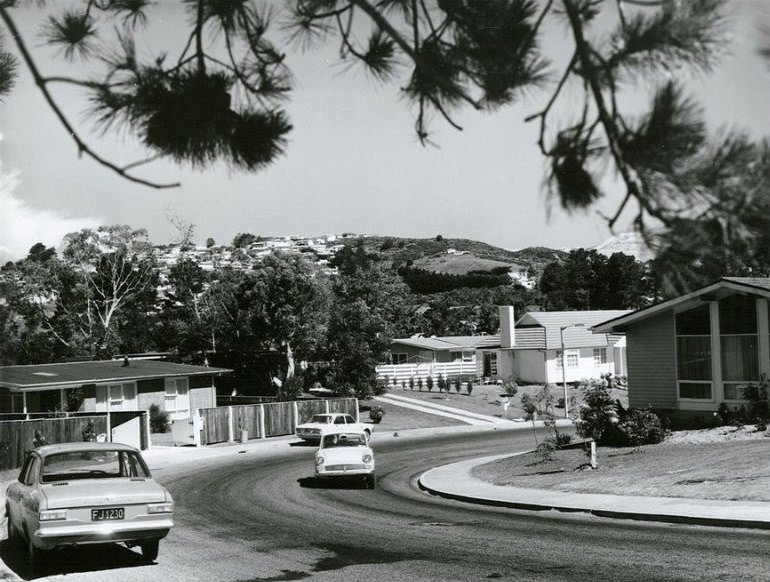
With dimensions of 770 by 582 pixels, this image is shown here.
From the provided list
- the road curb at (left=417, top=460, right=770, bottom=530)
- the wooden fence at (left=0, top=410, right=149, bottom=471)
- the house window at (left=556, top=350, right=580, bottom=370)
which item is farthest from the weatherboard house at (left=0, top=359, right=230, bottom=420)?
the house window at (left=556, top=350, right=580, bottom=370)

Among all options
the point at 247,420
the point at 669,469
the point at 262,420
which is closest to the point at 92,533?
the point at 669,469

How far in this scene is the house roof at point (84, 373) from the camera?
29.2 meters

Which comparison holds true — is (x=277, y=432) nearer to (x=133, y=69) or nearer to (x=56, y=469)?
(x=56, y=469)

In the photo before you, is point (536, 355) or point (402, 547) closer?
point (402, 547)

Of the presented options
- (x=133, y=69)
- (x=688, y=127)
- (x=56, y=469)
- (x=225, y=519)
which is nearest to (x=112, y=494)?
(x=56, y=469)

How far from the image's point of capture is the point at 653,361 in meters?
30.5

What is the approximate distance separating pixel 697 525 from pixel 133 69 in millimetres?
12050

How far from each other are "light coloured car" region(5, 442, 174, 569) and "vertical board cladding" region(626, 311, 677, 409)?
21.6m

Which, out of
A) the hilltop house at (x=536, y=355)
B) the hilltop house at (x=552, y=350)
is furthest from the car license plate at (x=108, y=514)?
the hilltop house at (x=552, y=350)

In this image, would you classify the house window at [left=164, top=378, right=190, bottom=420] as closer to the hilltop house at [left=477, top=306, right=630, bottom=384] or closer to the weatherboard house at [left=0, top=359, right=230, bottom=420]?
the weatherboard house at [left=0, top=359, right=230, bottom=420]

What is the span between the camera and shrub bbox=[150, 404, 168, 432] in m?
37.9

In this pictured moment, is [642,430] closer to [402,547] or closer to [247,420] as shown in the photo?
[402,547]

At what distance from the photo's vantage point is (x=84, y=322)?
1511 inches

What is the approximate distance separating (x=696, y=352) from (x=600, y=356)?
3112cm
